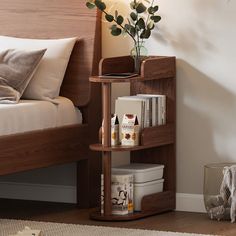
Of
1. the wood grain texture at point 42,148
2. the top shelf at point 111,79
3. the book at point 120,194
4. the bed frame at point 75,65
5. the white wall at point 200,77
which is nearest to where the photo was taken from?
the wood grain texture at point 42,148

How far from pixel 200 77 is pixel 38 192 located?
1.20 metres

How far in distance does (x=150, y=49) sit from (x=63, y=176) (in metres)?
0.91

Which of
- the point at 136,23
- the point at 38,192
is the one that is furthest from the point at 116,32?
the point at 38,192

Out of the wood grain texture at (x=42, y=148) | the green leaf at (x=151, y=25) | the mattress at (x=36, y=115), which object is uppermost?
the green leaf at (x=151, y=25)

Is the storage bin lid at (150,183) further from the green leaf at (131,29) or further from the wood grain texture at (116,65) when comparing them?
the green leaf at (131,29)

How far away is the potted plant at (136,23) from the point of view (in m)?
4.86

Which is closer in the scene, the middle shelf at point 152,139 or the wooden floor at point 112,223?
the wooden floor at point 112,223

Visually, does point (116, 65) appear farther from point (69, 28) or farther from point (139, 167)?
point (139, 167)

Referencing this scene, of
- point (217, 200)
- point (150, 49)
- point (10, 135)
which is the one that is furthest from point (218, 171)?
point (10, 135)

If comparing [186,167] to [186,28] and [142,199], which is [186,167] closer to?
[142,199]

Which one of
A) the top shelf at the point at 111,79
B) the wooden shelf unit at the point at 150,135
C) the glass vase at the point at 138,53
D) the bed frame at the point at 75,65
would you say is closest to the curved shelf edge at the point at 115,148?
the wooden shelf unit at the point at 150,135

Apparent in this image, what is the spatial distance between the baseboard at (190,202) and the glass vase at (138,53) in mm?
731

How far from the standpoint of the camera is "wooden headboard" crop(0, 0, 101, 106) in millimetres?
5039

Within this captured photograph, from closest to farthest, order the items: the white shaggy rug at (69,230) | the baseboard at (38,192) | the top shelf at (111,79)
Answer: the white shaggy rug at (69,230) → the top shelf at (111,79) → the baseboard at (38,192)
